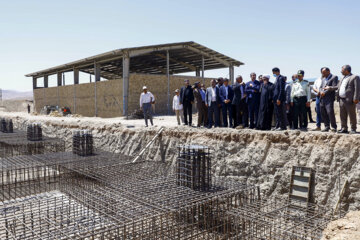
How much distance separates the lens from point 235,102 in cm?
885

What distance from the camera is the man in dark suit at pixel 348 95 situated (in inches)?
253

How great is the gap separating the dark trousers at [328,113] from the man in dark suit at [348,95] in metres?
0.28

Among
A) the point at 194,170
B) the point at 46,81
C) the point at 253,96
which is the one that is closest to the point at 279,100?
the point at 253,96

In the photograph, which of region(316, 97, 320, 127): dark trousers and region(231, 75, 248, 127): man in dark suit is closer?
region(316, 97, 320, 127): dark trousers

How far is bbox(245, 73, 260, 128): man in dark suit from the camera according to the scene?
8391 millimetres

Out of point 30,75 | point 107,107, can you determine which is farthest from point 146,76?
point 30,75

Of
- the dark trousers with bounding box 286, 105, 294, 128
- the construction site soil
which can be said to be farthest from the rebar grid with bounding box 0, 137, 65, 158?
the dark trousers with bounding box 286, 105, 294, 128

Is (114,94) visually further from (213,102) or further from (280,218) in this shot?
(280,218)

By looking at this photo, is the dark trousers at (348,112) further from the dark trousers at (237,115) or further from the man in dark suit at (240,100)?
the dark trousers at (237,115)

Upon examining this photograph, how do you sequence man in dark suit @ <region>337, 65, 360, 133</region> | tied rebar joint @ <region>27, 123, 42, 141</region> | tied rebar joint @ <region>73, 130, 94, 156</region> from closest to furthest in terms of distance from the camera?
man in dark suit @ <region>337, 65, 360, 133</region>, tied rebar joint @ <region>73, 130, 94, 156</region>, tied rebar joint @ <region>27, 123, 42, 141</region>

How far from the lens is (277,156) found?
6.82 m

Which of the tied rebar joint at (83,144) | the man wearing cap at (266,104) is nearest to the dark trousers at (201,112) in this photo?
the man wearing cap at (266,104)

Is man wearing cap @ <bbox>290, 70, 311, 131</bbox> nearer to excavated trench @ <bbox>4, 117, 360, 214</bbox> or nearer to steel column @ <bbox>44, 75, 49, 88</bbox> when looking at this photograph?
excavated trench @ <bbox>4, 117, 360, 214</bbox>

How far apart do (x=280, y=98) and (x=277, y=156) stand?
1.69 metres
